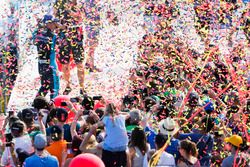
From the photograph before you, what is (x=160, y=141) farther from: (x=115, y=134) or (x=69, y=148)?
(x=69, y=148)

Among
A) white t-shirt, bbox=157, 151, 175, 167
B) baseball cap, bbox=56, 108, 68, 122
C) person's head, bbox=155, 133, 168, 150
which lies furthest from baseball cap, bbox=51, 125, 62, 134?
white t-shirt, bbox=157, 151, 175, 167

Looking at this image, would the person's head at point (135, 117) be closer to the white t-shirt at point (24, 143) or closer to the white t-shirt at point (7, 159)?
the white t-shirt at point (24, 143)

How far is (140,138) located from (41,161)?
110cm

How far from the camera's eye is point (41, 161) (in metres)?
6.31

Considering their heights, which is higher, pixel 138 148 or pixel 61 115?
pixel 61 115

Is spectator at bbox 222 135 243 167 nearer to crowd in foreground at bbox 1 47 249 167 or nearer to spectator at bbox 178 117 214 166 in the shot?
crowd in foreground at bbox 1 47 249 167

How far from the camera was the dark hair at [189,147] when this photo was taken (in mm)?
6621

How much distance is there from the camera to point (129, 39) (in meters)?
13.0

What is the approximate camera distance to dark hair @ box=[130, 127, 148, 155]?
6918 mm

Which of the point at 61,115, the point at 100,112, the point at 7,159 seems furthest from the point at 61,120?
the point at 7,159

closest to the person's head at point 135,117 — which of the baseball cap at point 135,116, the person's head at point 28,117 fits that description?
the baseball cap at point 135,116

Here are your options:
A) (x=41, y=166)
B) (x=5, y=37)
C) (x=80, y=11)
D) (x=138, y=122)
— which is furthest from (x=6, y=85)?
(x=41, y=166)

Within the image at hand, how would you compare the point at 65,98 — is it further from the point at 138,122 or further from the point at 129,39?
the point at 129,39

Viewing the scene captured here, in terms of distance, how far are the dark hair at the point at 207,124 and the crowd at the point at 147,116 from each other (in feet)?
0.04
